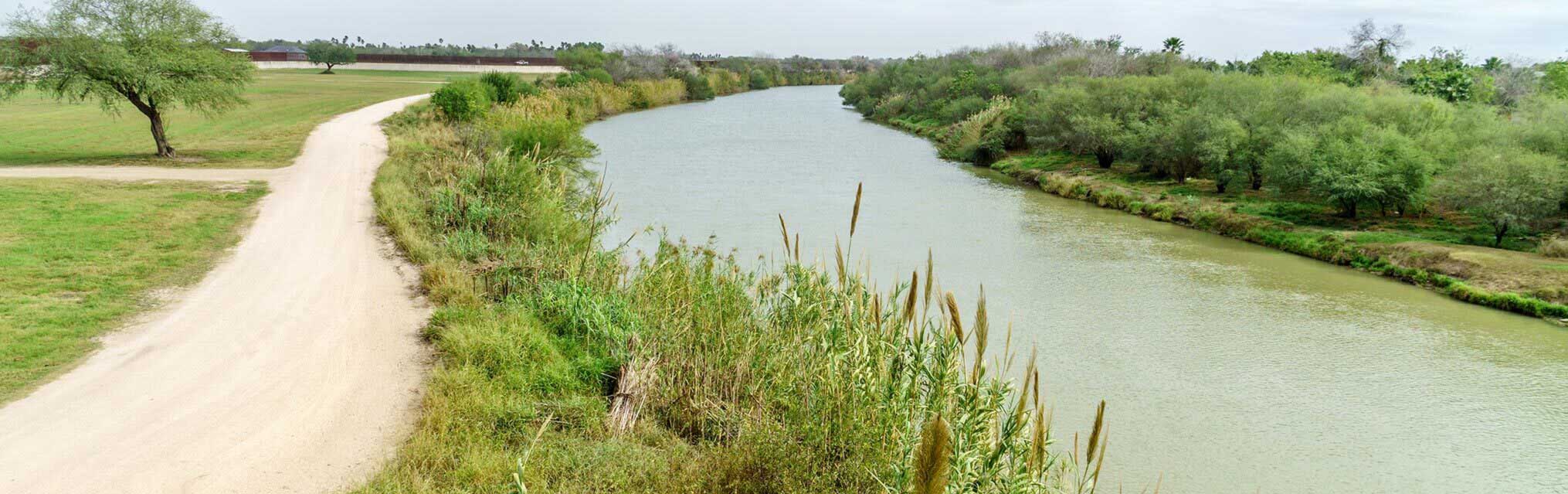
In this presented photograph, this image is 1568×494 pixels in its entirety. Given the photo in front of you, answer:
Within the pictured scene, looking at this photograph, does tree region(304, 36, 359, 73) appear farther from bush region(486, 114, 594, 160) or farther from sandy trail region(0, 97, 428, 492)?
sandy trail region(0, 97, 428, 492)

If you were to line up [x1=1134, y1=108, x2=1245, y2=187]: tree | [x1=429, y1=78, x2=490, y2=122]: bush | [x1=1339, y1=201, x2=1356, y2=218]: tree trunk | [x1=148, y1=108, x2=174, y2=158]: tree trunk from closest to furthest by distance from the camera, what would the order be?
1. [x1=1339, y1=201, x2=1356, y2=218]: tree trunk
2. [x1=148, y1=108, x2=174, y2=158]: tree trunk
3. [x1=1134, y1=108, x2=1245, y2=187]: tree
4. [x1=429, y1=78, x2=490, y2=122]: bush

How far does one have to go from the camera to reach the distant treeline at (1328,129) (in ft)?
62.4

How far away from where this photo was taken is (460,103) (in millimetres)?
34906

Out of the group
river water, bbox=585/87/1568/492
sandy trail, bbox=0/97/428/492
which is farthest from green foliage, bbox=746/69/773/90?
sandy trail, bbox=0/97/428/492

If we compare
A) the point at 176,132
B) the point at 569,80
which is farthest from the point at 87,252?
the point at 569,80

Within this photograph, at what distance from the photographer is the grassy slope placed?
1631cm

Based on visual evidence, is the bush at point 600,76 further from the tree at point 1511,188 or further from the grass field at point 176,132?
the tree at point 1511,188

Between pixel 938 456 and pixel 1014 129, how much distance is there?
122 ft

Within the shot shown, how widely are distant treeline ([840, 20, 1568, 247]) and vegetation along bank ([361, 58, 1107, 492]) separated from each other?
13117 millimetres

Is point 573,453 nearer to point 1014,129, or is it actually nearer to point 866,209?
point 866,209

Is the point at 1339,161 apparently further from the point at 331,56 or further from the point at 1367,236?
the point at 331,56

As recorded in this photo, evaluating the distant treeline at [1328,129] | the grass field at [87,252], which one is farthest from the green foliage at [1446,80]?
the grass field at [87,252]

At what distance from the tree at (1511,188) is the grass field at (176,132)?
28075 mm

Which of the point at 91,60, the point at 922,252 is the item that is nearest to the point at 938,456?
the point at 922,252
